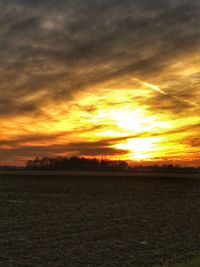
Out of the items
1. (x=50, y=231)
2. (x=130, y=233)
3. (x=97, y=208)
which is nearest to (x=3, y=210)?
(x=97, y=208)

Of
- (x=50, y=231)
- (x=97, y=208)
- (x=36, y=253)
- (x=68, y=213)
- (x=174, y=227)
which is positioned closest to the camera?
(x=36, y=253)

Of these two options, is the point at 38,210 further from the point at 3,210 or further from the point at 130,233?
the point at 130,233

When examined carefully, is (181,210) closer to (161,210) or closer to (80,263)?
(161,210)

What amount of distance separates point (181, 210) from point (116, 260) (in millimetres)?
20503

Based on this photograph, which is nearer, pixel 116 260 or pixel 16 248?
pixel 116 260

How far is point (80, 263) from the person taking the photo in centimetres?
1686

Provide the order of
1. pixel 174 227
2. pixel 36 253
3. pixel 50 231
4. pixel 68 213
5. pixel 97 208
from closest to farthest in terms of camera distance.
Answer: pixel 36 253, pixel 50 231, pixel 174 227, pixel 68 213, pixel 97 208

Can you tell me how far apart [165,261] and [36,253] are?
5349mm

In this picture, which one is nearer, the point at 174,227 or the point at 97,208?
the point at 174,227

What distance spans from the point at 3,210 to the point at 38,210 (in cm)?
264

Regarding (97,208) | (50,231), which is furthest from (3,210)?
(50,231)

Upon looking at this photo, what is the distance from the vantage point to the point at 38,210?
3338cm

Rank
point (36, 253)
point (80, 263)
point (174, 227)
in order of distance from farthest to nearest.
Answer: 1. point (174, 227)
2. point (36, 253)
3. point (80, 263)

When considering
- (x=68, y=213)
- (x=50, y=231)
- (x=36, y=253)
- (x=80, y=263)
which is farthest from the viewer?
(x=68, y=213)
